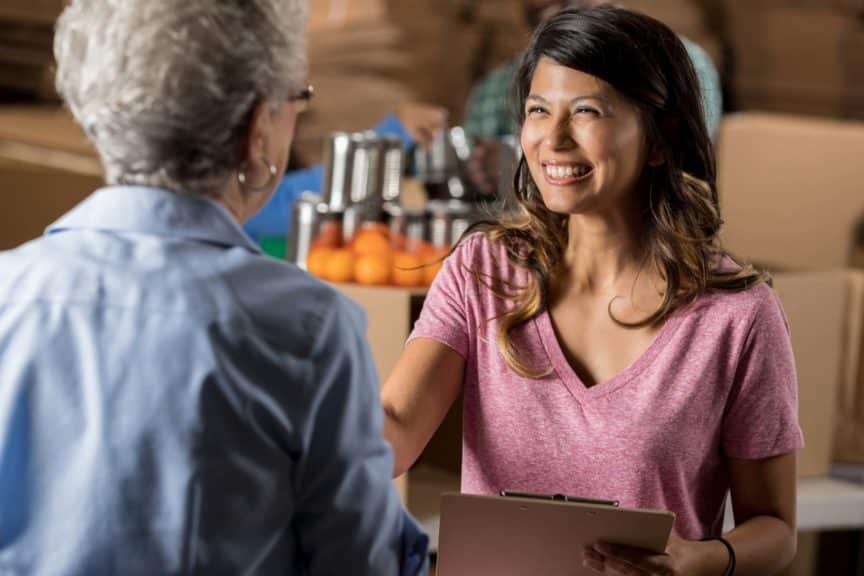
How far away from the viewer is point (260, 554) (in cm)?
109

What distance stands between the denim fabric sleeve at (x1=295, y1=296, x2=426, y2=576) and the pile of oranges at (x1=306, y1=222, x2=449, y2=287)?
137cm

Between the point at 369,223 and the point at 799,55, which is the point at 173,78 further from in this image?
the point at 799,55

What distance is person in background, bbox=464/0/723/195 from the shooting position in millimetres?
3092

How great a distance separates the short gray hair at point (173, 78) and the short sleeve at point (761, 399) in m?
0.79

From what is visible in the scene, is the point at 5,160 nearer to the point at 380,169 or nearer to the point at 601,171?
the point at 380,169

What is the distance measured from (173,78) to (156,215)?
11 cm

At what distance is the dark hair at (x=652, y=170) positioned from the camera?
1.71 meters

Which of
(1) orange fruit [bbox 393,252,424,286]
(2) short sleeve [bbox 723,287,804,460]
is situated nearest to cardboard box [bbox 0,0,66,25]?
(1) orange fruit [bbox 393,252,424,286]

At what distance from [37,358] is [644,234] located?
3.08 ft

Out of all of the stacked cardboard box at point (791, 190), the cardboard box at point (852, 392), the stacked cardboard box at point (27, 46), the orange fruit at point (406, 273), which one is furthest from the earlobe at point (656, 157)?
the stacked cardboard box at point (27, 46)

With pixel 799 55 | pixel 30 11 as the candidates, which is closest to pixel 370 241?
pixel 30 11

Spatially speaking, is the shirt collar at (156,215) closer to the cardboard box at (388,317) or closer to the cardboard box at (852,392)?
the cardboard box at (388,317)

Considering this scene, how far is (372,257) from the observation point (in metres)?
2.62

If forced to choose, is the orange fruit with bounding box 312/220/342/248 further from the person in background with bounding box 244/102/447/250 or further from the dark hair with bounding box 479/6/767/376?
the dark hair with bounding box 479/6/767/376
